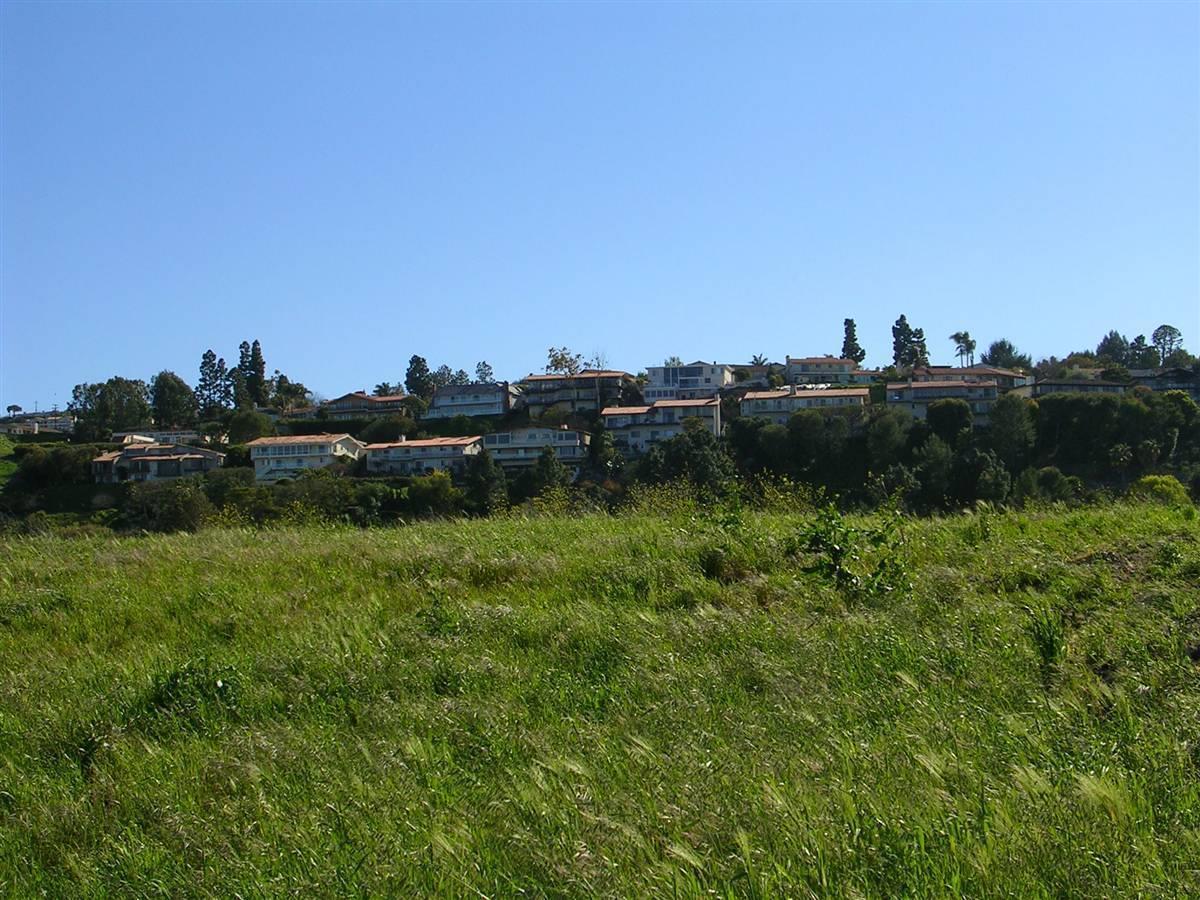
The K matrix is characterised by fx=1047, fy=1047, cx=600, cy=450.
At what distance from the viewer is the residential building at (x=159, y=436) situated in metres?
67.6

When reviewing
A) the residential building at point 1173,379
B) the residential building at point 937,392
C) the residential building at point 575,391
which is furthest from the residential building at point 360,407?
the residential building at point 1173,379

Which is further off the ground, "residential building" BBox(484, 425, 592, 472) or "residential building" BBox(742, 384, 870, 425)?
"residential building" BBox(742, 384, 870, 425)

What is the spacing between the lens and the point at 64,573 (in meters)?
10.3

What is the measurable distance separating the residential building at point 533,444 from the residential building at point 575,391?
15053mm

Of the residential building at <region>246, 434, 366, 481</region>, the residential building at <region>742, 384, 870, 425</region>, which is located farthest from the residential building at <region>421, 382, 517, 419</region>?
the residential building at <region>742, 384, 870, 425</region>

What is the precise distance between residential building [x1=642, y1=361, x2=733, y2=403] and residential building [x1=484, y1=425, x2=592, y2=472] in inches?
896

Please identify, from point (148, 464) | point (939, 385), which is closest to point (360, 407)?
point (148, 464)

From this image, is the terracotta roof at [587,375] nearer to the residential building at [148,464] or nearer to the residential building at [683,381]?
the residential building at [683,381]

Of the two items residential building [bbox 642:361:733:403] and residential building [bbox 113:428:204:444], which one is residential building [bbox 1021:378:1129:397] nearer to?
residential building [bbox 642:361:733:403]

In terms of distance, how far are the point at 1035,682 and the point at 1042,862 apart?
204cm

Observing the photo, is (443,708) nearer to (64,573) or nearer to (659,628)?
(659,628)

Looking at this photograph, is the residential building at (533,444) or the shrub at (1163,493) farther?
the residential building at (533,444)

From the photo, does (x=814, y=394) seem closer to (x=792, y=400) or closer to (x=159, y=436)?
(x=792, y=400)

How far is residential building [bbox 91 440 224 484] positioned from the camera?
49.8 m
